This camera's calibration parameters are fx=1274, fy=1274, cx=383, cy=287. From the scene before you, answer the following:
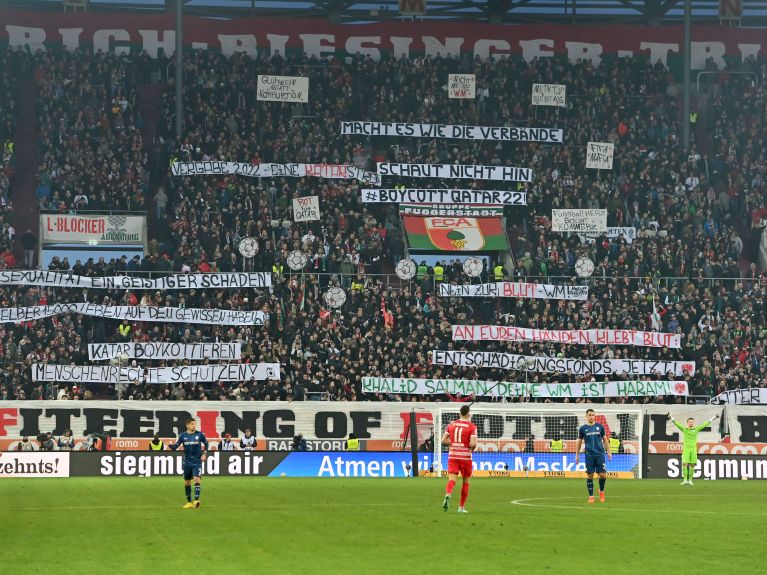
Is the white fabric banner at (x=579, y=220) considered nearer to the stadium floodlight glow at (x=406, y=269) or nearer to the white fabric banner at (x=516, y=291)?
the white fabric banner at (x=516, y=291)

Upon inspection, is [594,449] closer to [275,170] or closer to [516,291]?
[516,291]

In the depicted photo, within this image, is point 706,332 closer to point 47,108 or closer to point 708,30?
point 708,30

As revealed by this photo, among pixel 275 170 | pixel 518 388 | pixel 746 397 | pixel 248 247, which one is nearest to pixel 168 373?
pixel 248 247

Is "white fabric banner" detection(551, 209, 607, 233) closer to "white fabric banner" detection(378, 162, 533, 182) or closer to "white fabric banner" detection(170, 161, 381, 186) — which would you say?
"white fabric banner" detection(378, 162, 533, 182)

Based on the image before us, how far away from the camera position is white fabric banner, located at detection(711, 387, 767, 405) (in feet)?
164

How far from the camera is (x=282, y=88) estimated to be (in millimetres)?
59625

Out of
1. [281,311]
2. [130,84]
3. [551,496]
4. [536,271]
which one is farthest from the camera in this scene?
[130,84]

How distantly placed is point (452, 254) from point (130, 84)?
1712 centimetres

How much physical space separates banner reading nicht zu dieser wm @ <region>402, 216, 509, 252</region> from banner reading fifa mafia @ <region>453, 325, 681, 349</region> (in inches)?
255

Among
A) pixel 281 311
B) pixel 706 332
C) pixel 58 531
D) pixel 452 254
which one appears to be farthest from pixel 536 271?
pixel 58 531

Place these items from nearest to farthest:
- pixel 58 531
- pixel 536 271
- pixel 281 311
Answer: pixel 58 531, pixel 281 311, pixel 536 271

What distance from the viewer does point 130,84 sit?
196ft

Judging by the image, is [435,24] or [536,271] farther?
[435,24]

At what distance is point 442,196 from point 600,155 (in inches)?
317
